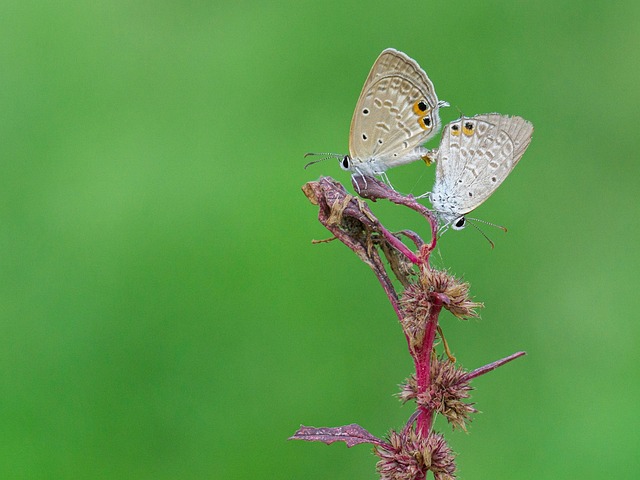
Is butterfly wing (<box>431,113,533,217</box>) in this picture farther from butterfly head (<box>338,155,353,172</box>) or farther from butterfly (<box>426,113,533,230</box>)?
butterfly head (<box>338,155,353,172</box>)

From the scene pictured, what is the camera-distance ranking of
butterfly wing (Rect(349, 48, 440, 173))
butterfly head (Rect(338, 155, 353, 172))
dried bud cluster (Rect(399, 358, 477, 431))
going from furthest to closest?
butterfly head (Rect(338, 155, 353, 172))
butterfly wing (Rect(349, 48, 440, 173))
dried bud cluster (Rect(399, 358, 477, 431))

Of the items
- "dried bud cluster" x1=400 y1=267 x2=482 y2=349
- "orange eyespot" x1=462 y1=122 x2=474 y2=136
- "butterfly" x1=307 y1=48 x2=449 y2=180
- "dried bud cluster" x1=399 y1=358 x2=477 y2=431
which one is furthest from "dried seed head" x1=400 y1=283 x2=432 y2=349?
"butterfly" x1=307 y1=48 x2=449 y2=180

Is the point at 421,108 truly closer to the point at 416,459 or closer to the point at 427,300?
the point at 427,300

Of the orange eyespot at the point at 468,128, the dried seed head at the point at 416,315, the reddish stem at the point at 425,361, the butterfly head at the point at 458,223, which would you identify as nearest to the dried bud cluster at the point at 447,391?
the reddish stem at the point at 425,361

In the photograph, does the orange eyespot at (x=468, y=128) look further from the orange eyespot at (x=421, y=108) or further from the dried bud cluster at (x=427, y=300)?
the dried bud cluster at (x=427, y=300)

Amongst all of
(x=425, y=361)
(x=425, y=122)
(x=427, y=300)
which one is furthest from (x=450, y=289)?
(x=425, y=122)

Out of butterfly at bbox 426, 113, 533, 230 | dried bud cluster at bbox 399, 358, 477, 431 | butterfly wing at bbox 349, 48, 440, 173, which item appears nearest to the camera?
dried bud cluster at bbox 399, 358, 477, 431
